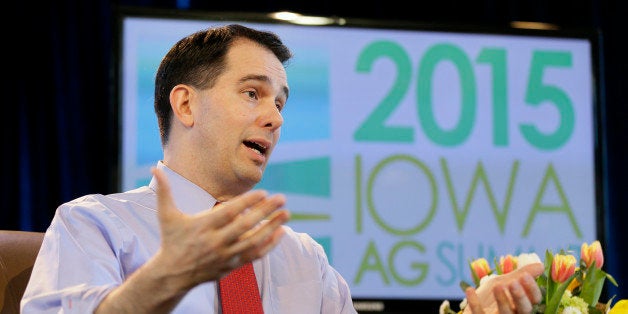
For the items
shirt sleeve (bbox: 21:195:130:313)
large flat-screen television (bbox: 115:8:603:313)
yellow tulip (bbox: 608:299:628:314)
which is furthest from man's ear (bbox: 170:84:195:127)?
large flat-screen television (bbox: 115:8:603:313)

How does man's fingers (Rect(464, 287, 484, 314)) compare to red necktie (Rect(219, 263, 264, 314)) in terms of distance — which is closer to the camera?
man's fingers (Rect(464, 287, 484, 314))

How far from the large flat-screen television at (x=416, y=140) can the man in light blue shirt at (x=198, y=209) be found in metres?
1.26

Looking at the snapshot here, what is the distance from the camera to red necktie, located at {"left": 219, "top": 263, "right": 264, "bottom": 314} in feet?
5.44

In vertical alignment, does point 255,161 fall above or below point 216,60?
below

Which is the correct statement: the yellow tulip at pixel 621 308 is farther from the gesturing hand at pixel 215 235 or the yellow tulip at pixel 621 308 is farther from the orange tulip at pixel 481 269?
the gesturing hand at pixel 215 235

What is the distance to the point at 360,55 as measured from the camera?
3.33 m

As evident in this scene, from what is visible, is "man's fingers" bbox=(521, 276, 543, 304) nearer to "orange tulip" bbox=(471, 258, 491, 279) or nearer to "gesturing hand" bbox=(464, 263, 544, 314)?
"gesturing hand" bbox=(464, 263, 544, 314)

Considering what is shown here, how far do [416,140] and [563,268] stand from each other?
1.60 metres

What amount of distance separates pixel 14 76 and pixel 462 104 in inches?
60.5

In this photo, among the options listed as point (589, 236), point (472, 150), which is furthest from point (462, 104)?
point (589, 236)

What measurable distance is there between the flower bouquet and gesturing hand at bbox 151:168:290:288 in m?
0.61

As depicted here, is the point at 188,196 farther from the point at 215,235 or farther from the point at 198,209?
the point at 215,235

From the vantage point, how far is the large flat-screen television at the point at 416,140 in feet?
10.5

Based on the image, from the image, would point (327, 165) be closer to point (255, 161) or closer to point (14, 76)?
point (14, 76)
